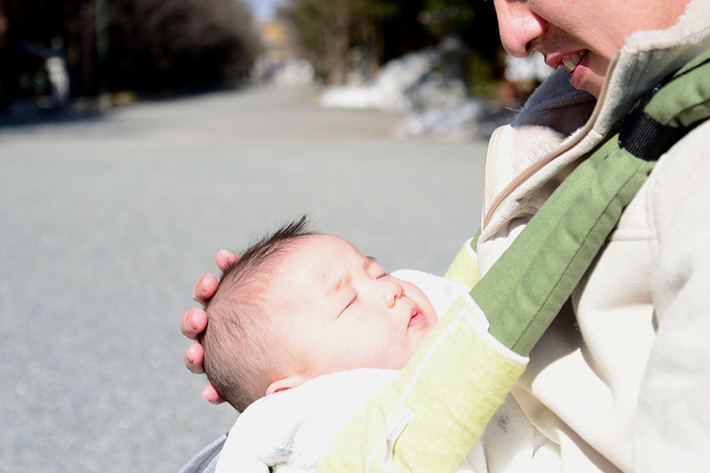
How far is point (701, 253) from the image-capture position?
82 centimetres

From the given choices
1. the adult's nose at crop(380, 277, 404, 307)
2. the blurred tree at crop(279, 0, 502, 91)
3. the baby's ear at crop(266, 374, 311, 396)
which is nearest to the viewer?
the baby's ear at crop(266, 374, 311, 396)

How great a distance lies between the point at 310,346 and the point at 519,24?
71cm

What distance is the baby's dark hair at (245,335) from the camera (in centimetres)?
148

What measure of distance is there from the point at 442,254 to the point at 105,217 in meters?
3.48

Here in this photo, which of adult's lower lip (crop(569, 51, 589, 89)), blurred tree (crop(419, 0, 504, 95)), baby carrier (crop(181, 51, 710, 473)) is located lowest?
blurred tree (crop(419, 0, 504, 95))

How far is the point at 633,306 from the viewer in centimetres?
99

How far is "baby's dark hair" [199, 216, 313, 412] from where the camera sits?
4.84 feet

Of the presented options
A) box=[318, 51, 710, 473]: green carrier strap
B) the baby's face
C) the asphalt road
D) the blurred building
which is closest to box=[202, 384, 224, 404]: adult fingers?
the baby's face

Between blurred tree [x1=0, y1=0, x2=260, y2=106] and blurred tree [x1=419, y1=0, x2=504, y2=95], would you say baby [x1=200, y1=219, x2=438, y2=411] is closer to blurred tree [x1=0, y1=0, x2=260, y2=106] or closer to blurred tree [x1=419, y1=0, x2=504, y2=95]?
blurred tree [x1=419, y1=0, x2=504, y2=95]

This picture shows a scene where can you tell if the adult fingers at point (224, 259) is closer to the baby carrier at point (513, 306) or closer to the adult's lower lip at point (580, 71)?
the baby carrier at point (513, 306)

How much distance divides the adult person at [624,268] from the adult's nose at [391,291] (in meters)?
0.30

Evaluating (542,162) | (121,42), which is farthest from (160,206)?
(121,42)

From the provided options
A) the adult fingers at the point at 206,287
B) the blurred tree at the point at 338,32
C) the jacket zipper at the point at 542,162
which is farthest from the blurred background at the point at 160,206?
the blurred tree at the point at 338,32

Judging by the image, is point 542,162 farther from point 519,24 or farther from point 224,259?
point 224,259
